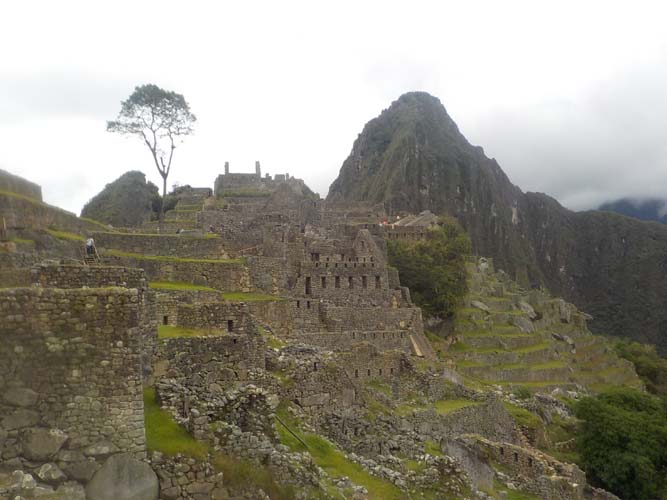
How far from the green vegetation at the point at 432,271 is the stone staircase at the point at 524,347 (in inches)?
122

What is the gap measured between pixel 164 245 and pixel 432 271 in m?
19.5

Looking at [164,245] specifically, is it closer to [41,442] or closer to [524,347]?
[41,442]

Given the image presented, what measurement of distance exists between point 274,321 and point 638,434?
1727 cm

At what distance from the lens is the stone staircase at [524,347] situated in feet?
134

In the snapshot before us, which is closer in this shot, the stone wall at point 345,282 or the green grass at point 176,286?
the green grass at point 176,286

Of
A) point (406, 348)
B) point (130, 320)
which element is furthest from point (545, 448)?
Answer: point (130, 320)

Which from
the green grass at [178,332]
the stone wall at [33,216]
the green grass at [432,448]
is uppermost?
the stone wall at [33,216]

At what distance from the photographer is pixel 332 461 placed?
1322 centimetres

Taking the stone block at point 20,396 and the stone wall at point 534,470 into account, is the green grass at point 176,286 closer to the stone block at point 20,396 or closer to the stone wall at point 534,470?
the stone wall at point 534,470

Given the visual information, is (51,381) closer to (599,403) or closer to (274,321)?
(274,321)

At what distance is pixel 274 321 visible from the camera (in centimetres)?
2462

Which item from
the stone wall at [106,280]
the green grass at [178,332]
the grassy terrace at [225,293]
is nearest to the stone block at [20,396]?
the stone wall at [106,280]

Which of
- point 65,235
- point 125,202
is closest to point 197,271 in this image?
point 65,235

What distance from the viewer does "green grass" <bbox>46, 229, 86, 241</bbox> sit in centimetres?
2026
